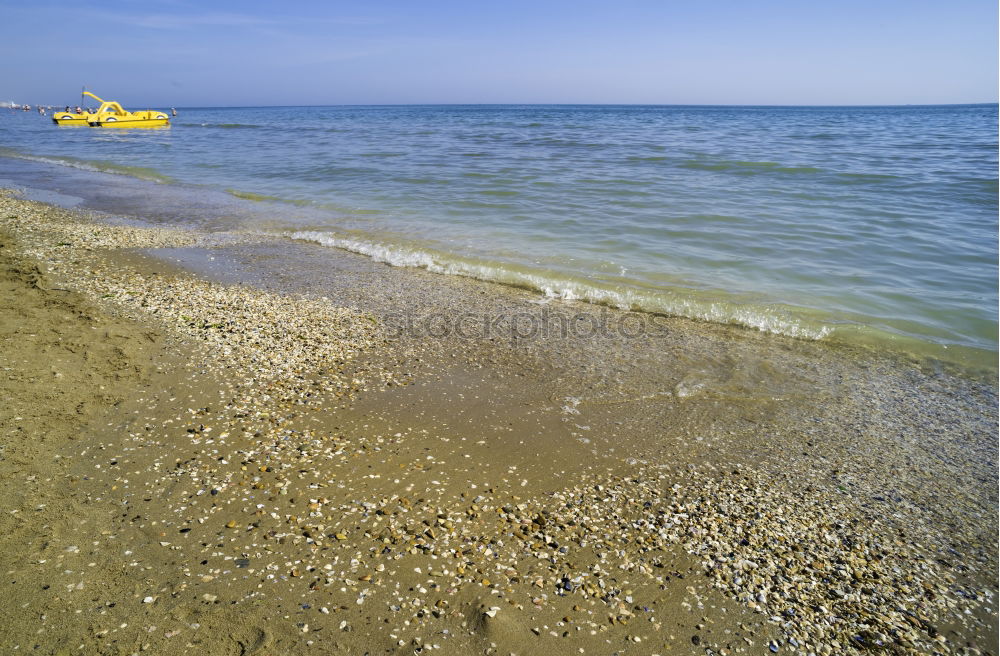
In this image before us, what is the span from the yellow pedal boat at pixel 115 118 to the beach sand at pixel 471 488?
145 ft

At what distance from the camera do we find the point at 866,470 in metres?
4.42

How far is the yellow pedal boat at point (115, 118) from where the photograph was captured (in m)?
40.7

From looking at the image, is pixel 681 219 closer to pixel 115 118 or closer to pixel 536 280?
pixel 536 280

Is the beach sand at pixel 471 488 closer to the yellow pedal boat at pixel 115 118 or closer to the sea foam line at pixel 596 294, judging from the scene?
the sea foam line at pixel 596 294

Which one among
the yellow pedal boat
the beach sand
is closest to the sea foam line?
the beach sand

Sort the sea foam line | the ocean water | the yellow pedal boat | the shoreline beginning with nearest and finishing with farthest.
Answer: the shoreline < the sea foam line < the ocean water < the yellow pedal boat

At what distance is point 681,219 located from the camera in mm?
12641

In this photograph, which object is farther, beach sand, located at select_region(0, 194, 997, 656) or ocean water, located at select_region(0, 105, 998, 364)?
ocean water, located at select_region(0, 105, 998, 364)

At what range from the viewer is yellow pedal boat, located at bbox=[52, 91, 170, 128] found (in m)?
40.7

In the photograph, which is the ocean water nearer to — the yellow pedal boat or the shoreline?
the shoreline

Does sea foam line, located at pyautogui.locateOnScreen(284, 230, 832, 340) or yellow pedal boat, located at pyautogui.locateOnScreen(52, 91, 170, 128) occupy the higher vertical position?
yellow pedal boat, located at pyautogui.locateOnScreen(52, 91, 170, 128)

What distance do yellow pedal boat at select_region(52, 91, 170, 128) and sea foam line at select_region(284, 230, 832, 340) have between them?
42347 millimetres

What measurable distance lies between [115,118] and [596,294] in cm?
4790

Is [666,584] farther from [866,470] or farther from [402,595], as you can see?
[866,470]
